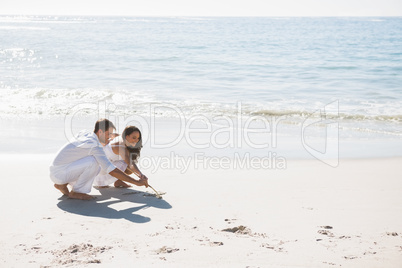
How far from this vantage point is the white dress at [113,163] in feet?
16.6

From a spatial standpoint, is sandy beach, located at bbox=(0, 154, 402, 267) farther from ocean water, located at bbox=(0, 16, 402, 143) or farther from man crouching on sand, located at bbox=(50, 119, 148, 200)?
ocean water, located at bbox=(0, 16, 402, 143)

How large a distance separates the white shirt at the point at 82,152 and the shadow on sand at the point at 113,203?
36 centimetres

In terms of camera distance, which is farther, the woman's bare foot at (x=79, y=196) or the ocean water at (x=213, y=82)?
the ocean water at (x=213, y=82)

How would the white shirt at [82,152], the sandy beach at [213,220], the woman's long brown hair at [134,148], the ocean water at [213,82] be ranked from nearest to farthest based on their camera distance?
the sandy beach at [213,220] < the white shirt at [82,152] < the woman's long brown hair at [134,148] < the ocean water at [213,82]

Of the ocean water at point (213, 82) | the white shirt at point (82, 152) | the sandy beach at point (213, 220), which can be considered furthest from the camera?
the ocean water at point (213, 82)

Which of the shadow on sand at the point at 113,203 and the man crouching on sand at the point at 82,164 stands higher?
the man crouching on sand at the point at 82,164

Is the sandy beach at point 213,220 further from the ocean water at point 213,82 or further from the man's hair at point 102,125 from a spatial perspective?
the ocean water at point 213,82

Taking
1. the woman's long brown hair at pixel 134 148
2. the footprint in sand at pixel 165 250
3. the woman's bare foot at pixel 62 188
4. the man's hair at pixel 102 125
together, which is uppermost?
the man's hair at pixel 102 125

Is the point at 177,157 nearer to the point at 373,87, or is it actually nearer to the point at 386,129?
the point at 386,129

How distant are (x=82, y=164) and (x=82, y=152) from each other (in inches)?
4.9

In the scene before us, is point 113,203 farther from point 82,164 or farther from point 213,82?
point 213,82

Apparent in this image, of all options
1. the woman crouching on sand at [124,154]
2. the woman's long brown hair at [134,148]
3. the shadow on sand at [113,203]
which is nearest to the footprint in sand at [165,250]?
the shadow on sand at [113,203]

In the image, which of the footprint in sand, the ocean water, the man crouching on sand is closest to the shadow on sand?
the man crouching on sand

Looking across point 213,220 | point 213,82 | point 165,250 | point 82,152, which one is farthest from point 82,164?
point 213,82
